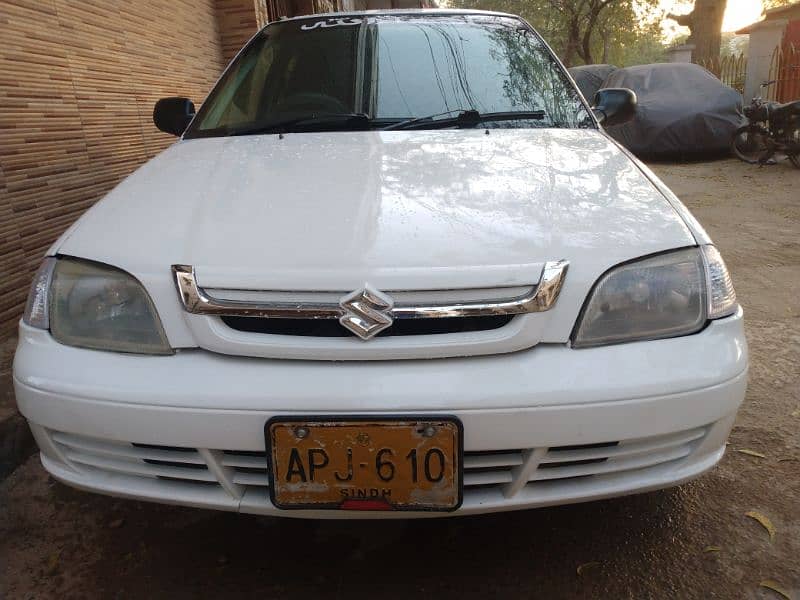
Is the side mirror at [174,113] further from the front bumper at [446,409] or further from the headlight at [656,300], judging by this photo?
the headlight at [656,300]

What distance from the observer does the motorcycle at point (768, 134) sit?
7660 millimetres

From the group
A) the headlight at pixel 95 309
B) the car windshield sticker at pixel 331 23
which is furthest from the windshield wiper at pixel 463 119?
the headlight at pixel 95 309

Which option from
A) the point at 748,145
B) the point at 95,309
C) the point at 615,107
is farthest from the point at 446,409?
the point at 748,145

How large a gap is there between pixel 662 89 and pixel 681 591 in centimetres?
876

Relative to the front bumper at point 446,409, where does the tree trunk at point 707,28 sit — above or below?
above

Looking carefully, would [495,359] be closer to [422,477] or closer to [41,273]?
[422,477]

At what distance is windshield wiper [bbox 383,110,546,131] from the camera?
2.14 meters

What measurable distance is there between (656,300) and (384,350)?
24.5 inches

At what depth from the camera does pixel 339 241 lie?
1.37 metres

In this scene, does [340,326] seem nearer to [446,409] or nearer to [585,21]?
[446,409]

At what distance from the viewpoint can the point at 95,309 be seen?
1.44 m

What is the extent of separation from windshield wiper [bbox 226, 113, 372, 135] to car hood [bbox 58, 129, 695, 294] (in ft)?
0.66

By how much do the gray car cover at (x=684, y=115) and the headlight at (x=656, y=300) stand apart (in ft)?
26.2

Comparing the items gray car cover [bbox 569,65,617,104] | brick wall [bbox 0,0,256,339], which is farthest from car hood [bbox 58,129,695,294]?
gray car cover [bbox 569,65,617,104]
